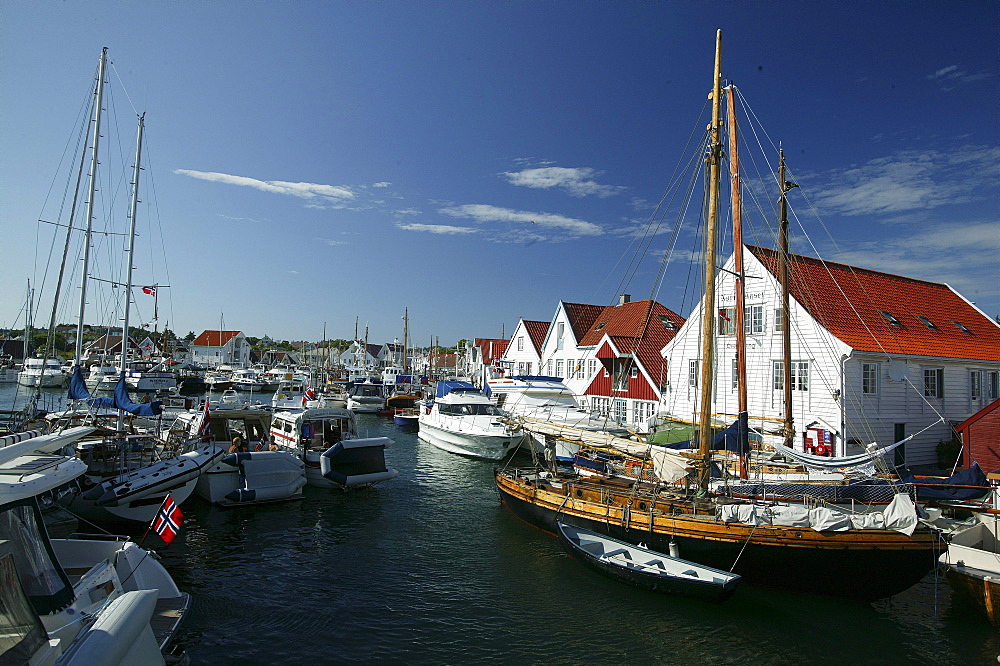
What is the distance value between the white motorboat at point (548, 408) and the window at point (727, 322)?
7.45 m

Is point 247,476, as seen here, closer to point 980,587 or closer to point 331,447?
point 331,447

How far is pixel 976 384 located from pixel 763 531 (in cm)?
2263

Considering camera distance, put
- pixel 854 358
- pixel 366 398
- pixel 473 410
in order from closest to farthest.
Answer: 1. pixel 854 358
2. pixel 473 410
3. pixel 366 398

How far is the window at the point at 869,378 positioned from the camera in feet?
79.5

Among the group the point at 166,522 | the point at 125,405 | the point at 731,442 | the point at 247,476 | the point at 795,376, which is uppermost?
the point at 795,376

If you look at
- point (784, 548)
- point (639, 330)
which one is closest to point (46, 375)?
point (639, 330)

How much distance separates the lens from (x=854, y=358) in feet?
78.6

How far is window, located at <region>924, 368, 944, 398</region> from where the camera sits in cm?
2588

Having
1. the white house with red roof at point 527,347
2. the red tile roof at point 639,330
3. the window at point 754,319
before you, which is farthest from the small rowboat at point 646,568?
the white house with red roof at point 527,347

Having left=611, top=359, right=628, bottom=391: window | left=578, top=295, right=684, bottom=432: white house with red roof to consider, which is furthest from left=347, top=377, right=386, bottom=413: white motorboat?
left=611, top=359, right=628, bottom=391: window

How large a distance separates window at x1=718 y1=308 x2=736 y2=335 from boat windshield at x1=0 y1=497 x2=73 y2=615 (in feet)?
92.2

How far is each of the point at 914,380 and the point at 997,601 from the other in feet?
55.2

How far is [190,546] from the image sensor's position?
1630 centimetres

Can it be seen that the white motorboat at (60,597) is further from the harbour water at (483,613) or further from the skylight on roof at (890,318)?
the skylight on roof at (890,318)
